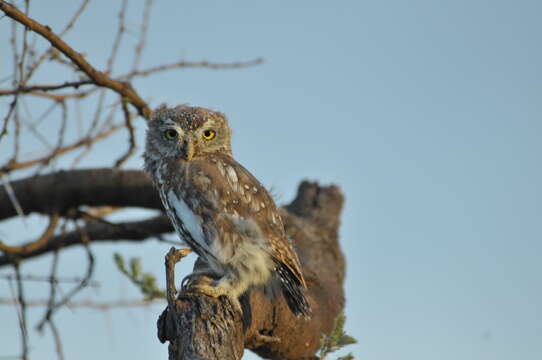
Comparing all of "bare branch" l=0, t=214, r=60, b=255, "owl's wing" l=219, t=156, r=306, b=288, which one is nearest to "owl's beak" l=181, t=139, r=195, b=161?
"owl's wing" l=219, t=156, r=306, b=288

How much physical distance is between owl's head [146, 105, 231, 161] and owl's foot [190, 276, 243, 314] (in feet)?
2.83

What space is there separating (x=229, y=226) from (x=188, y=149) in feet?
2.21

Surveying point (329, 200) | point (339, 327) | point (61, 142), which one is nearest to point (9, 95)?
point (61, 142)

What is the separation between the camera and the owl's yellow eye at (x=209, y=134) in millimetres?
4500

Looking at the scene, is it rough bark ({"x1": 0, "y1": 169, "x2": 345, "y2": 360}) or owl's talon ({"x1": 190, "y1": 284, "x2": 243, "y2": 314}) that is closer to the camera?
rough bark ({"x1": 0, "y1": 169, "x2": 345, "y2": 360})

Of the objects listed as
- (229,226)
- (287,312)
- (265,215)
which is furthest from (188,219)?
(287,312)

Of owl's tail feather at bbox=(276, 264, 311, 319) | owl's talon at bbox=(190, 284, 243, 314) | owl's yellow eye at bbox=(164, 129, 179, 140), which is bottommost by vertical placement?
owl's talon at bbox=(190, 284, 243, 314)

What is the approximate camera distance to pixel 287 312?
4.16 metres

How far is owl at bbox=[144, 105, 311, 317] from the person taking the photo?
3.88 metres

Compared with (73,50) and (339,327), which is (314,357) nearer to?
(339,327)

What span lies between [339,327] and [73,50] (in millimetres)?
2179

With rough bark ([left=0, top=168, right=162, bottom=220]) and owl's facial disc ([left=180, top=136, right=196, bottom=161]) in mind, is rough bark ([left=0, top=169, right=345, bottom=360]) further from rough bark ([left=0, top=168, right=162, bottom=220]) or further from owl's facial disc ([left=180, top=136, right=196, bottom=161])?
owl's facial disc ([left=180, top=136, right=196, bottom=161])

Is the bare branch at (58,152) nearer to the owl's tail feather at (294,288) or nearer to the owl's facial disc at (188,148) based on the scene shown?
the owl's facial disc at (188,148)

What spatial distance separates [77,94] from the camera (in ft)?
15.8
